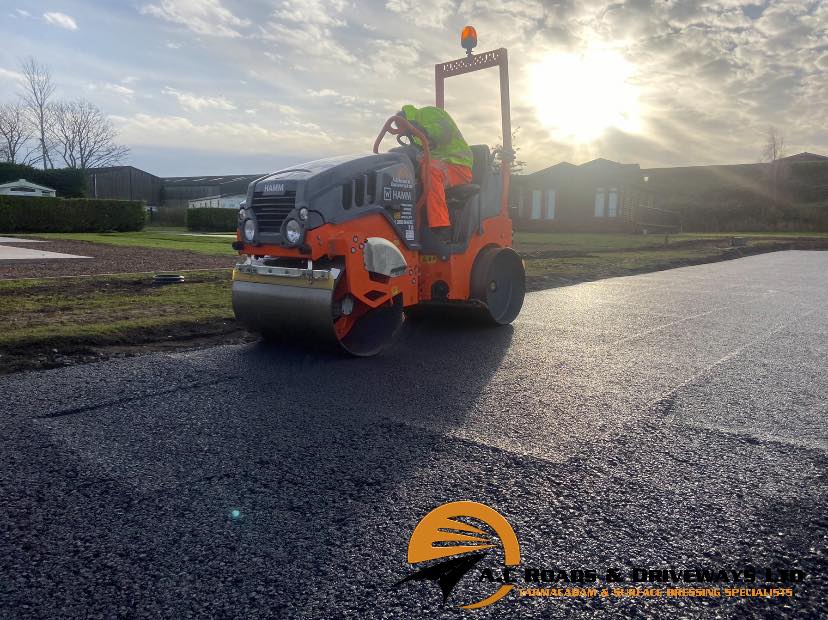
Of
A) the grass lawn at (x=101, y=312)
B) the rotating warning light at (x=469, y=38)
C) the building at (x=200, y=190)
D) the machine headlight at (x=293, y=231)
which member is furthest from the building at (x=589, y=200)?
the machine headlight at (x=293, y=231)

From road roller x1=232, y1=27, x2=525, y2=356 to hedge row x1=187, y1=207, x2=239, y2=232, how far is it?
33152 millimetres

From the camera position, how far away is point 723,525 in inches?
106

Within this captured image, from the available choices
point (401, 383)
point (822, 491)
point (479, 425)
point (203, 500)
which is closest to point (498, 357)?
point (401, 383)

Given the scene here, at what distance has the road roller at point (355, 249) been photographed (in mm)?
5230

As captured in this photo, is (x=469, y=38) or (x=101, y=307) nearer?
(x=469, y=38)

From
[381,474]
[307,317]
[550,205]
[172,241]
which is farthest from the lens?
[550,205]

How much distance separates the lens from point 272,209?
5516 mm

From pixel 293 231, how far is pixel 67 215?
98.1 ft

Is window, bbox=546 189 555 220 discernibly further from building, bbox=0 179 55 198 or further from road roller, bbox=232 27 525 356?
road roller, bbox=232 27 525 356

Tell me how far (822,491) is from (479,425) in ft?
5.73

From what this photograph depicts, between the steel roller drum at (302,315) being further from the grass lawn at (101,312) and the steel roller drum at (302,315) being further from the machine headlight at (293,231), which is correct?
the grass lawn at (101,312)

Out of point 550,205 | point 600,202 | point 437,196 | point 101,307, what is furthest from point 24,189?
point 437,196

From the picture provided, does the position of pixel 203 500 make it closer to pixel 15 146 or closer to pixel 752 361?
pixel 752 361

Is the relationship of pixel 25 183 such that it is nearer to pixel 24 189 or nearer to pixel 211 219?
pixel 24 189
